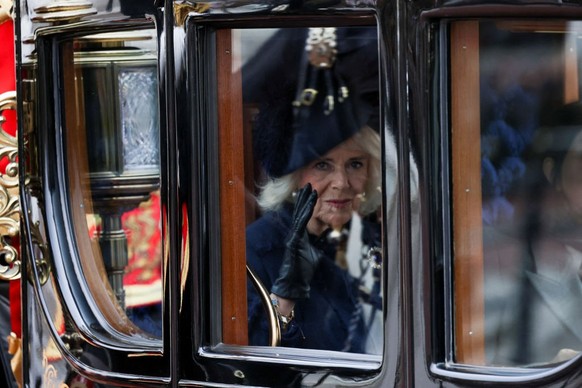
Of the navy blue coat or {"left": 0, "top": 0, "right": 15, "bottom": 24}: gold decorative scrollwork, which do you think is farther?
{"left": 0, "top": 0, "right": 15, "bottom": 24}: gold decorative scrollwork

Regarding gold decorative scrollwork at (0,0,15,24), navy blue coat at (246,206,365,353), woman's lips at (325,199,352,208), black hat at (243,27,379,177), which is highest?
gold decorative scrollwork at (0,0,15,24)

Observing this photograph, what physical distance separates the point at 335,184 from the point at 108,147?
408mm

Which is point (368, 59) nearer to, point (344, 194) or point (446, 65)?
point (344, 194)

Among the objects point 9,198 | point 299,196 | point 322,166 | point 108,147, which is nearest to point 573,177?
point 299,196

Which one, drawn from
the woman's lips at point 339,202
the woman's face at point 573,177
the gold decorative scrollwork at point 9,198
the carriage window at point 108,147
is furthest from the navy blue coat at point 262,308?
the gold decorative scrollwork at point 9,198

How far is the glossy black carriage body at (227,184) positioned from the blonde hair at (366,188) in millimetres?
29

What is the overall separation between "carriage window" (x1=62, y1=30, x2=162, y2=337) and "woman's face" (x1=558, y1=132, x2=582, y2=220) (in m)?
0.73

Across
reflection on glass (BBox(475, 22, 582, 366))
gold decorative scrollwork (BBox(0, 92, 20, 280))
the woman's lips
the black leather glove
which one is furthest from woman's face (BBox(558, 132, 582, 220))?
gold decorative scrollwork (BBox(0, 92, 20, 280))

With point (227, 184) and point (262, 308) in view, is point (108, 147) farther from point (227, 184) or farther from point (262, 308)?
point (262, 308)

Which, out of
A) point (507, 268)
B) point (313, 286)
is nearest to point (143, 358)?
point (313, 286)

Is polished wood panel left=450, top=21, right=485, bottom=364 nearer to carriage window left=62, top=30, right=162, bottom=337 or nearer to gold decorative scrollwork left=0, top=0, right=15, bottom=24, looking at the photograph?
carriage window left=62, top=30, right=162, bottom=337

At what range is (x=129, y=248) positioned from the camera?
83.0 inches

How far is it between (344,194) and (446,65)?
1.44ft

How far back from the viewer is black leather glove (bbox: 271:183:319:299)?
5.70 ft
